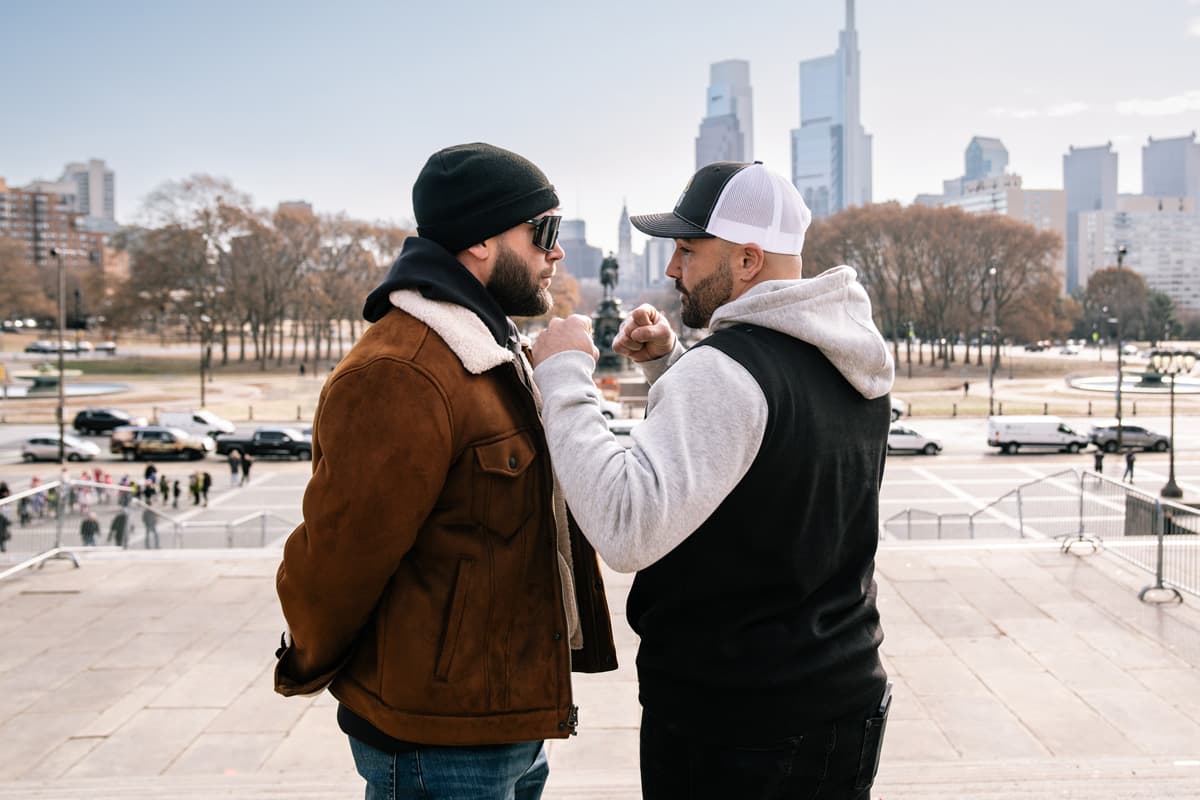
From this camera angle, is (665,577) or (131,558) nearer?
(665,577)

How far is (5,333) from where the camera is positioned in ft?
334

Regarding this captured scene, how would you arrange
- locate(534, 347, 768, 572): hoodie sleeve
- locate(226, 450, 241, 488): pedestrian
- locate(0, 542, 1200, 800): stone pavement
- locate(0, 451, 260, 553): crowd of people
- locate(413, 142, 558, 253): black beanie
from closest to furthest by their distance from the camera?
locate(534, 347, 768, 572): hoodie sleeve → locate(413, 142, 558, 253): black beanie → locate(0, 542, 1200, 800): stone pavement → locate(0, 451, 260, 553): crowd of people → locate(226, 450, 241, 488): pedestrian

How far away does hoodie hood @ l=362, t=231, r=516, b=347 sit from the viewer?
7.50ft

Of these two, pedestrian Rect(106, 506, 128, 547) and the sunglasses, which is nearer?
the sunglasses

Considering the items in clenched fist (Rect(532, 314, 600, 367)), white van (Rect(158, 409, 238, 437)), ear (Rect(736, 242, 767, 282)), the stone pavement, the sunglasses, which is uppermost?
the sunglasses

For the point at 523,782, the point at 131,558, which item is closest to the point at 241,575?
the point at 131,558

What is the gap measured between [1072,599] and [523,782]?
7178 mm

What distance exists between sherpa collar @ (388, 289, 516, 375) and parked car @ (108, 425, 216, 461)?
34.7 m

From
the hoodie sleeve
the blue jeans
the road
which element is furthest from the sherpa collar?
the road

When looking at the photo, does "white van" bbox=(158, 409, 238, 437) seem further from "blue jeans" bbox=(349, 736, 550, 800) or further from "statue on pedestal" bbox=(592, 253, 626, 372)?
"blue jeans" bbox=(349, 736, 550, 800)

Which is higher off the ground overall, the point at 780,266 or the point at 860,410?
the point at 780,266

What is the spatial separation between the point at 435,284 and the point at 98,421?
141 feet

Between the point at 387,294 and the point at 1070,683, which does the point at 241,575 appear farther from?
the point at 387,294

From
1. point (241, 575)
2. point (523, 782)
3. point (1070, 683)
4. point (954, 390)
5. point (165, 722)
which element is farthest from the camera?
point (954, 390)
